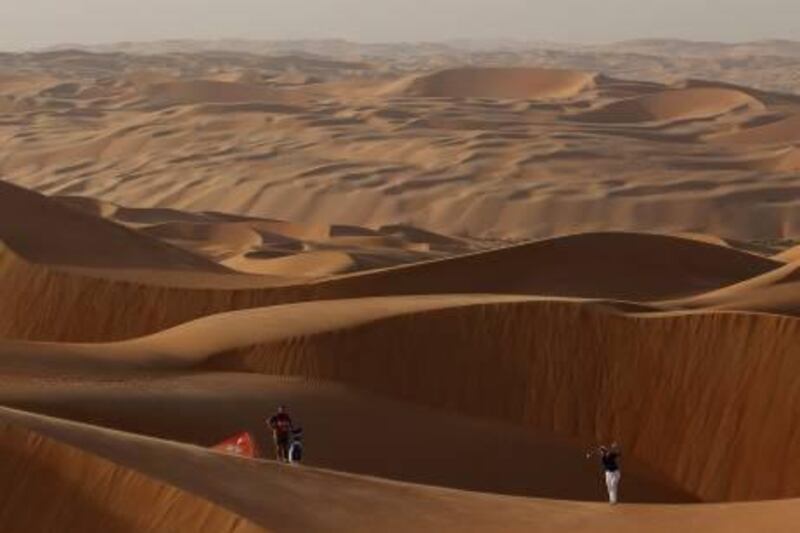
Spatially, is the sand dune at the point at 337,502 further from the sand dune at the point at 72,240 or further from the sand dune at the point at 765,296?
the sand dune at the point at 72,240

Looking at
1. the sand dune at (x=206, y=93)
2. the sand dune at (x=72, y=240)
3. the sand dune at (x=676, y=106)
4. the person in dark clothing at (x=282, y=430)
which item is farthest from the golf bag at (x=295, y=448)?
the sand dune at (x=206, y=93)

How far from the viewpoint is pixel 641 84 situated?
3524 inches

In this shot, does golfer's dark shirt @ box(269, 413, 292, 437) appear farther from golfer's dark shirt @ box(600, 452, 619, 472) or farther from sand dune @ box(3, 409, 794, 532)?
golfer's dark shirt @ box(600, 452, 619, 472)

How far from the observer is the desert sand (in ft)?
32.3

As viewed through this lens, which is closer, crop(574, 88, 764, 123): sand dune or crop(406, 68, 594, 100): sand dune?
crop(574, 88, 764, 123): sand dune

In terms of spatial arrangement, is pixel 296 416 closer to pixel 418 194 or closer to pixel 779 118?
pixel 418 194

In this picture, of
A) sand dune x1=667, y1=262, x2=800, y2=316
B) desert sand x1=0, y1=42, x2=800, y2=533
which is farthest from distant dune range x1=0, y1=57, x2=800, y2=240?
sand dune x1=667, y1=262, x2=800, y2=316

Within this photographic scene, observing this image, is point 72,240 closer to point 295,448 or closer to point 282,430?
point 282,430

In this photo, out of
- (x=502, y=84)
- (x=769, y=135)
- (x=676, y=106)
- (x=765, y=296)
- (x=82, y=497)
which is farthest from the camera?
(x=502, y=84)

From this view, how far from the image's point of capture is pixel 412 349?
1795 cm

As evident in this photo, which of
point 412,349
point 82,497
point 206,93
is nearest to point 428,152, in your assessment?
point 206,93

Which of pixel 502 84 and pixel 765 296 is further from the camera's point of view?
pixel 502 84

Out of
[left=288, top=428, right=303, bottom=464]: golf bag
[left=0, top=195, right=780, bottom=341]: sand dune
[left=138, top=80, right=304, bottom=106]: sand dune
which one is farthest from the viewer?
[left=138, top=80, right=304, bottom=106]: sand dune

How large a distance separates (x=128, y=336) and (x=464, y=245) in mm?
16046
